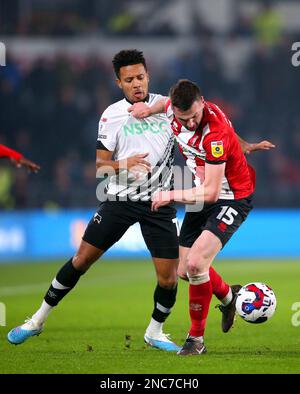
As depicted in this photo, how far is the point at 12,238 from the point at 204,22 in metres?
6.95

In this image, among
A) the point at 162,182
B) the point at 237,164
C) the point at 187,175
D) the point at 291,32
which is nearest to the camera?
the point at 237,164

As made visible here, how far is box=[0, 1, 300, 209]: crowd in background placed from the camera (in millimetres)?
19625

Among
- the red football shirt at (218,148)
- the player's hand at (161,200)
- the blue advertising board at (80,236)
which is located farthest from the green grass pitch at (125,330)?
the blue advertising board at (80,236)

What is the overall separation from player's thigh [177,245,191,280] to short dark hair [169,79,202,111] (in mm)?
1319

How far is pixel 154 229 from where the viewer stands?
809 centimetres

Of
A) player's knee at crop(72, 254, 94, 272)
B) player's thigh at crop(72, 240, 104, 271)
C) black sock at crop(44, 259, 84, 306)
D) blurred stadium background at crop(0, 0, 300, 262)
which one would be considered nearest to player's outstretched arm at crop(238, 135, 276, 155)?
player's thigh at crop(72, 240, 104, 271)

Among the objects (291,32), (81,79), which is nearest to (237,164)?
(81,79)

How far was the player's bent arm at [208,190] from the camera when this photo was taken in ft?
23.7

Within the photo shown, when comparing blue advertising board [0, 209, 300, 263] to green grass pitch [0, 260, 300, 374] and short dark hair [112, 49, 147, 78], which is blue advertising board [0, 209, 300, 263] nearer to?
green grass pitch [0, 260, 300, 374]

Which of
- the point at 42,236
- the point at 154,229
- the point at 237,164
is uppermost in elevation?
the point at 237,164

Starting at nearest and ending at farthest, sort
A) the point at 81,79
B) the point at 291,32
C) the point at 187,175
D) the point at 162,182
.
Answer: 1. the point at 162,182
2. the point at 187,175
3. the point at 81,79
4. the point at 291,32

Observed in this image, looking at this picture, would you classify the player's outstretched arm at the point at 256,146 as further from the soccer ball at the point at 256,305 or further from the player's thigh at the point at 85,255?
the player's thigh at the point at 85,255

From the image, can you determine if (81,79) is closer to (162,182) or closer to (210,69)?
(210,69)

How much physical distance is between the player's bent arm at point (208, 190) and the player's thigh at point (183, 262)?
801 mm
